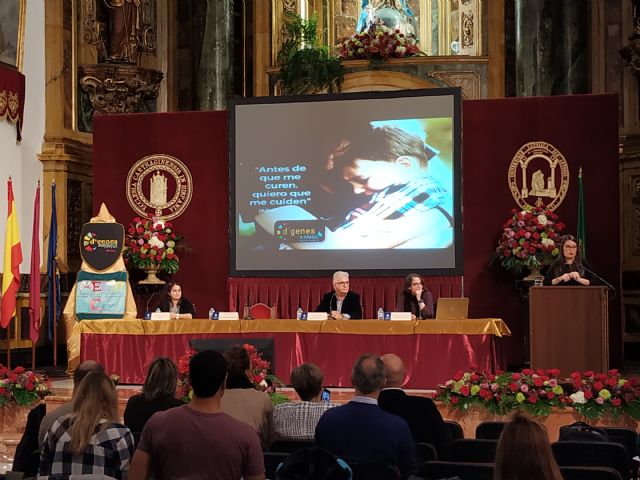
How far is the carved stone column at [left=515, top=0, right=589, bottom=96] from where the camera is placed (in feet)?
47.8

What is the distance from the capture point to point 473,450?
196 inches

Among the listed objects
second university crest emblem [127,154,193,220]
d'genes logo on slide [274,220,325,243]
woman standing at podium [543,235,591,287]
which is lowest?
woman standing at podium [543,235,591,287]

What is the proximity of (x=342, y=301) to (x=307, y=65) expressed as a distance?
16.4 ft

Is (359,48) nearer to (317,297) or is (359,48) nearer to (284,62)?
(284,62)

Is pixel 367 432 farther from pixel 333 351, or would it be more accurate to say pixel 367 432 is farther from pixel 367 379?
pixel 333 351

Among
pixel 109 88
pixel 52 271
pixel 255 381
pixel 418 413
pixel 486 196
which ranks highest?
pixel 109 88

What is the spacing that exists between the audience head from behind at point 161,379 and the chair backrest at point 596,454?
1751 millimetres

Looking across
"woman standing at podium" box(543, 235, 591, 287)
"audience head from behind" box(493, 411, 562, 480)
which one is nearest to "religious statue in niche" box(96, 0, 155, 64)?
"woman standing at podium" box(543, 235, 591, 287)

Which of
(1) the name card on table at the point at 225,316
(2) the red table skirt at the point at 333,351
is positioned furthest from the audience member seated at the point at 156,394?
(1) the name card on table at the point at 225,316

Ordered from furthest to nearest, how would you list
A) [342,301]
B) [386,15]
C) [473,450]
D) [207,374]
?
[386,15]
[342,301]
[473,450]
[207,374]

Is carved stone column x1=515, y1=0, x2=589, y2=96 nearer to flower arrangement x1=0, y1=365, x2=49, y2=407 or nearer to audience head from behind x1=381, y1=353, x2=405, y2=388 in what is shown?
flower arrangement x1=0, y1=365, x2=49, y2=407

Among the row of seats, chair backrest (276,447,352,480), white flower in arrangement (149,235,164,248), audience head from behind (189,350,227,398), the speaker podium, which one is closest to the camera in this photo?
chair backrest (276,447,352,480)

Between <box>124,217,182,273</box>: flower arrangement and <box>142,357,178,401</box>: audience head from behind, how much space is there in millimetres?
8232

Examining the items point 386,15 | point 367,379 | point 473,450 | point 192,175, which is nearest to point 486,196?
point 192,175
